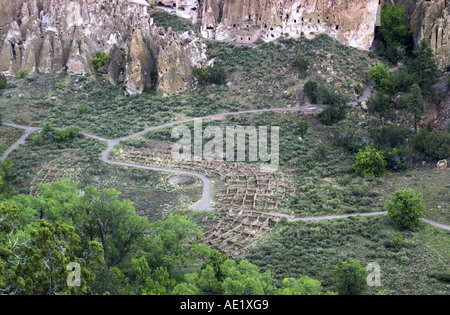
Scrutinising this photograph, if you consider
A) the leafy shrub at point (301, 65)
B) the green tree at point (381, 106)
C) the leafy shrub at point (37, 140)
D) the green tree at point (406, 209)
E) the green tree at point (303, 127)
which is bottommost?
the green tree at point (406, 209)

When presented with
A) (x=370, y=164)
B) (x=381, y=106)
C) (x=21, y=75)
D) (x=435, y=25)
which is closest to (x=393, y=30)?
(x=435, y=25)

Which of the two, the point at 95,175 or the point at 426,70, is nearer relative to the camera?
the point at 95,175

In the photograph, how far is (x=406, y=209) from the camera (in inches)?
2191

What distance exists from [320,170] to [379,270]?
2398 centimetres

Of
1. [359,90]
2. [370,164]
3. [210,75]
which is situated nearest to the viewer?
[370,164]

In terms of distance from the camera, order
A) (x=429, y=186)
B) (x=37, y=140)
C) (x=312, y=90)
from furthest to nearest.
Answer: (x=312, y=90), (x=37, y=140), (x=429, y=186)

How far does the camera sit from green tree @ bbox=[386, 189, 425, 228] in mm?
55656

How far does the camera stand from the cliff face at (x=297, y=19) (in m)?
91.8

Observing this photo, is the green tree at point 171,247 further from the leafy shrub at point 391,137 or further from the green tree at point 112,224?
the leafy shrub at point 391,137

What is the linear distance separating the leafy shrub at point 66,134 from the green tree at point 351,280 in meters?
46.2

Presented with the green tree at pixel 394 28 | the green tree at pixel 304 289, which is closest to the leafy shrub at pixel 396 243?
the green tree at pixel 304 289

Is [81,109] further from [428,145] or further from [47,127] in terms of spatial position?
[428,145]

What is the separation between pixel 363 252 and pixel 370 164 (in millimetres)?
18433

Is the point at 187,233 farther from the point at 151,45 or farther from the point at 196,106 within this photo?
the point at 151,45
